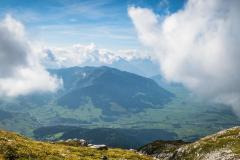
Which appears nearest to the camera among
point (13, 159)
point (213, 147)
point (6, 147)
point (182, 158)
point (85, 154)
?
point (13, 159)

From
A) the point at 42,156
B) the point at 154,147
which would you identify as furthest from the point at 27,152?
the point at 154,147

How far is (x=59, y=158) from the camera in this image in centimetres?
4225

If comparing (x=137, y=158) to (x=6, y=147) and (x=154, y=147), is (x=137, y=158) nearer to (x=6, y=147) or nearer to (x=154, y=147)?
(x=6, y=147)

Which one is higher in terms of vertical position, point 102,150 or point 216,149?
point 216,149

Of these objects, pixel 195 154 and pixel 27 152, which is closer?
pixel 27 152

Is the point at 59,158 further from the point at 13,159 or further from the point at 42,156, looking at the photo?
the point at 13,159

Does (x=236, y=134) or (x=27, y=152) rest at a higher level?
(x=236, y=134)

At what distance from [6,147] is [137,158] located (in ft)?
90.7

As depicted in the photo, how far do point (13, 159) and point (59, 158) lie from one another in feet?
21.0

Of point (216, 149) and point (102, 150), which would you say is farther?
point (216, 149)

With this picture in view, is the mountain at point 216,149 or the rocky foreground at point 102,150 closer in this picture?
the rocky foreground at point 102,150

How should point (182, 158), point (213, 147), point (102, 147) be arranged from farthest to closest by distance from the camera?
point (182, 158)
point (213, 147)
point (102, 147)

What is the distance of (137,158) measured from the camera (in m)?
61.5

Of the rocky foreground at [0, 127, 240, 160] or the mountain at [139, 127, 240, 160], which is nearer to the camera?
the rocky foreground at [0, 127, 240, 160]
